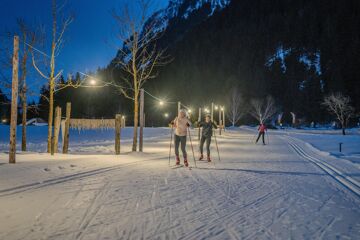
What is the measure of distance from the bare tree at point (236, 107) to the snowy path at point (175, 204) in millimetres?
77439

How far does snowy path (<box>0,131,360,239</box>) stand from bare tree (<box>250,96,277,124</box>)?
74758 millimetres

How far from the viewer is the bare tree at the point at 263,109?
8269 centimetres

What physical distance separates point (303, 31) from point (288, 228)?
11716 cm

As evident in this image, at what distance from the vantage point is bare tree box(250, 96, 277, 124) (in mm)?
82688

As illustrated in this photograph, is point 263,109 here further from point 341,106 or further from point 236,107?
point 341,106

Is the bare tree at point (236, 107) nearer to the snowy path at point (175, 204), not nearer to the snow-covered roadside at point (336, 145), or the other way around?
the snow-covered roadside at point (336, 145)

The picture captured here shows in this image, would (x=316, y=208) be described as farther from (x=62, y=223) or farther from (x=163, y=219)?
(x=62, y=223)

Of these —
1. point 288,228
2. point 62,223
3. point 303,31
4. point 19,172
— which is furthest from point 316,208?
point 303,31

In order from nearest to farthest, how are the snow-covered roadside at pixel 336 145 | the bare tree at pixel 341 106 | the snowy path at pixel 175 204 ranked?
the snowy path at pixel 175 204, the snow-covered roadside at pixel 336 145, the bare tree at pixel 341 106

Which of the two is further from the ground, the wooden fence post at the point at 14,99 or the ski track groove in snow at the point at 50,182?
the wooden fence post at the point at 14,99

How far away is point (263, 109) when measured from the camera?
85.9 metres

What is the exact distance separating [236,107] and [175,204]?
272ft

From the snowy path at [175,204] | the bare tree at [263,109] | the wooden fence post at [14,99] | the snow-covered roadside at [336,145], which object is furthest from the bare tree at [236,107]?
the snowy path at [175,204]

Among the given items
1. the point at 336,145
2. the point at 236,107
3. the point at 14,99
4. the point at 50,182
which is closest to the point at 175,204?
the point at 50,182
